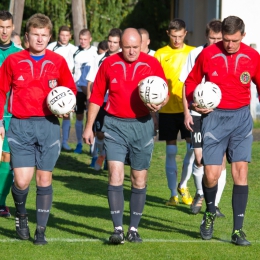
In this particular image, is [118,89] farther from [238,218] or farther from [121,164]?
[238,218]

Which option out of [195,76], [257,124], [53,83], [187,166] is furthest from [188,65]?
[257,124]

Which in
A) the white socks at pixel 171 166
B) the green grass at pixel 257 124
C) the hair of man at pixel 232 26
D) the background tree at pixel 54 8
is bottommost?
the green grass at pixel 257 124

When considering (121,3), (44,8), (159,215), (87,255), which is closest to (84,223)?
(159,215)

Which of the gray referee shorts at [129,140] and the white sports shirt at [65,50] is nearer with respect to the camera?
the gray referee shorts at [129,140]

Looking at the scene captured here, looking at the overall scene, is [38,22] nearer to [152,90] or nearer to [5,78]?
[5,78]

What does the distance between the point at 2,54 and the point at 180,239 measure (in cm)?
318

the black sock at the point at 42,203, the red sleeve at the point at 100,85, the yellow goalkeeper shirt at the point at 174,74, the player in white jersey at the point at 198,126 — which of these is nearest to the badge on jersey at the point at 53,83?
the red sleeve at the point at 100,85

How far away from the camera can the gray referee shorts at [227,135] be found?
8.86 meters

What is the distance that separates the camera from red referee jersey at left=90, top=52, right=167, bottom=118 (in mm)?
8727

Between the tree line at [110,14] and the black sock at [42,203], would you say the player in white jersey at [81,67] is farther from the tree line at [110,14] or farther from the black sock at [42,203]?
the tree line at [110,14]

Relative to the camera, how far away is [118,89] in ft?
28.7

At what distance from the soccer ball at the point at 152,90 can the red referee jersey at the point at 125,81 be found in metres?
0.16

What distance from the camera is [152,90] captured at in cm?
851

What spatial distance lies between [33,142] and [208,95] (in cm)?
187
